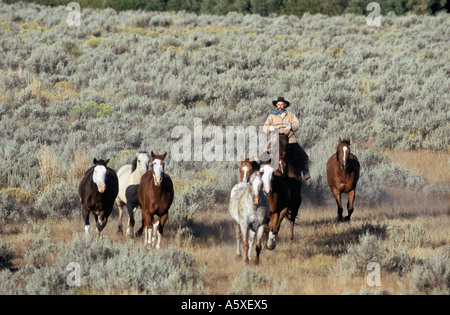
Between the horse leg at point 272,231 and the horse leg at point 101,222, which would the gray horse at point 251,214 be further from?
the horse leg at point 101,222

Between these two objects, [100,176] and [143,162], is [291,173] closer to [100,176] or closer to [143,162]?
[143,162]

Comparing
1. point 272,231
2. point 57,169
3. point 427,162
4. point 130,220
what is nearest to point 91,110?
point 57,169

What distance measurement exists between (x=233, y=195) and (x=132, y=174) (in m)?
2.39

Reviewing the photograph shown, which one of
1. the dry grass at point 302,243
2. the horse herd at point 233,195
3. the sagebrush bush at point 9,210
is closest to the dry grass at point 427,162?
the dry grass at point 302,243

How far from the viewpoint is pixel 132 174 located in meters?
11.4

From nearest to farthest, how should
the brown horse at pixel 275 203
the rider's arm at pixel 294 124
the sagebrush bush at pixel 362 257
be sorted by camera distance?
1. the sagebrush bush at pixel 362 257
2. the brown horse at pixel 275 203
3. the rider's arm at pixel 294 124

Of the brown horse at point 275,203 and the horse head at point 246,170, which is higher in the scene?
the horse head at point 246,170

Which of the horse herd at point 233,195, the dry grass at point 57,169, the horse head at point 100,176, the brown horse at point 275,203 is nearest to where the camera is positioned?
the horse herd at point 233,195

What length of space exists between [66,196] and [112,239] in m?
2.24

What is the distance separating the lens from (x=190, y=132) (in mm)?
19188

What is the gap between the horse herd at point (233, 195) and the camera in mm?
9172

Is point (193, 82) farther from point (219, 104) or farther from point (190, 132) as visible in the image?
point (190, 132)

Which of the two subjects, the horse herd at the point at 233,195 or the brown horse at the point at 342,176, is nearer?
the horse herd at the point at 233,195
